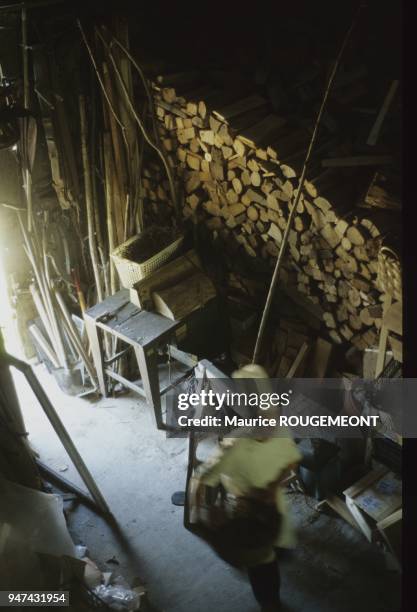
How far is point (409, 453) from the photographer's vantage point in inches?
170

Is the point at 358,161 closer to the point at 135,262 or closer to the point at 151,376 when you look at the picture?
the point at 135,262

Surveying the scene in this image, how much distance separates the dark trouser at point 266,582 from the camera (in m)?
4.05

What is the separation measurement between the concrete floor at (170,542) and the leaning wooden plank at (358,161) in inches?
115

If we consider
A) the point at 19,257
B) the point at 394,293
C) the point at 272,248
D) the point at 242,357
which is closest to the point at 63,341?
the point at 19,257

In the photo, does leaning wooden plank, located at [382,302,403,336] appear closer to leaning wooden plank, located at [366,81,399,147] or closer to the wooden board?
leaning wooden plank, located at [366,81,399,147]

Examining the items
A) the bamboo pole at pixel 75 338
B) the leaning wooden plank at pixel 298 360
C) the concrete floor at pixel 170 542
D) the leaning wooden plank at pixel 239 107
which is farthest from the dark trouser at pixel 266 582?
the leaning wooden plank at pixel 239 107

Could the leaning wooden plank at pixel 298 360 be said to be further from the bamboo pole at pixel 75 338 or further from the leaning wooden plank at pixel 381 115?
the bamboo pole at pixel 75 338

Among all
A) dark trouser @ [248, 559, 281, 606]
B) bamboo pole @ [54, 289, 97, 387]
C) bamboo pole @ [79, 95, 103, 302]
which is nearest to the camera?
dark trouser @ [248, 559, 281, 606]

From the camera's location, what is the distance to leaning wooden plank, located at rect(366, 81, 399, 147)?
4.76 metres

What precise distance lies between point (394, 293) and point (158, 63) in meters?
3.30

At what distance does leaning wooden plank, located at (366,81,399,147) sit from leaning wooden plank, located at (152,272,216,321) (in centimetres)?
209

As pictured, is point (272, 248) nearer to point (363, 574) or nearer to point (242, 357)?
point (242, 357)

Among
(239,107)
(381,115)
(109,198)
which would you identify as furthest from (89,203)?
(381,115)

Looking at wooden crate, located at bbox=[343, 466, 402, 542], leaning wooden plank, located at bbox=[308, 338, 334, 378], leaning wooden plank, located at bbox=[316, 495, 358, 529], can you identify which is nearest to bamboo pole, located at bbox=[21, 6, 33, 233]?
leaning wooden plank, located at bbox=[308, 338, 334, 378]
